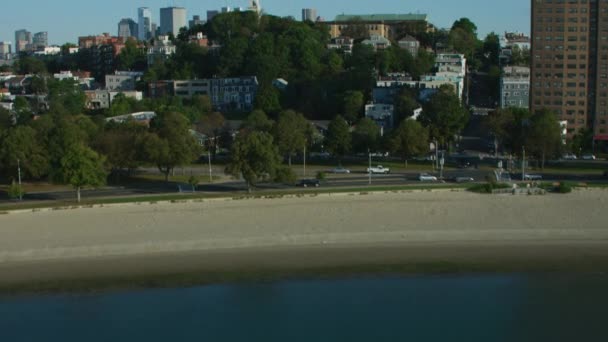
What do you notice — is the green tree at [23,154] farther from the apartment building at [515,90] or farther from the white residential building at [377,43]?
the white residential building at [377,43]

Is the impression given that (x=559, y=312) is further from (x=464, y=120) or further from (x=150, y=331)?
(x=464, y=120)

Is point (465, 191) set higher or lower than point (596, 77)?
lower

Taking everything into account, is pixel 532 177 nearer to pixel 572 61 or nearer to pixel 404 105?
pixel 572 61

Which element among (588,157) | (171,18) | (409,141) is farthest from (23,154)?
(171,18)

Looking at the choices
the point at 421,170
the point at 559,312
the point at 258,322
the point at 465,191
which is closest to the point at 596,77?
the point at 421,170

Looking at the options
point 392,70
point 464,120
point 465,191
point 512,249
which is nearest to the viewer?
point 512,249

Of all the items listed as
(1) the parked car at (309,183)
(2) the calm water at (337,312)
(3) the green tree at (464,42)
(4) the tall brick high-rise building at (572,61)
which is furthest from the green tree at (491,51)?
(2) the calm water at (337,312)
